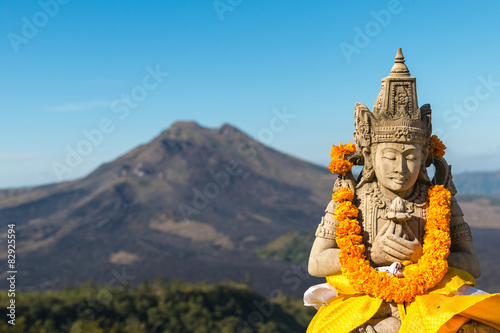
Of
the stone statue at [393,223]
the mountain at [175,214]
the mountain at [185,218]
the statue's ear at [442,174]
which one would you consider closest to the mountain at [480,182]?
the mountain at [175,214]

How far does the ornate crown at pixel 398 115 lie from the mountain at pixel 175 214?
134 ft

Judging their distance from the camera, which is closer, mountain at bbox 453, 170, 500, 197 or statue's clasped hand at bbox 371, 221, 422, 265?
statue's clasped hand at bbox 371, 221, 422, 265

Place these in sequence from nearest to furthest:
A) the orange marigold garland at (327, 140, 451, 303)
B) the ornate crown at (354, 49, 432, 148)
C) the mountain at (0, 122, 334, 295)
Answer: the orange marigold garland at (327, 140, 451, 303), the ornate crown at (354, 49, 432, 148), the mountain at (0, 122, 334, 295)

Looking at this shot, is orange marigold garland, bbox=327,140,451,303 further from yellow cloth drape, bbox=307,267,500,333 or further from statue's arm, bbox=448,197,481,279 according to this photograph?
statue's arm, bbox=448,197,481,279

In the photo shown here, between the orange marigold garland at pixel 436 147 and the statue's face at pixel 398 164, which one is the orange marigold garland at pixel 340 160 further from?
the orange marigold garland at pixel 436 147

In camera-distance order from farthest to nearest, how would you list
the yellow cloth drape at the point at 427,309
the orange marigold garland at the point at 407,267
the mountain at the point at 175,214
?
the mountain at the point at 175,214
the orange marigold garland at the point at 407,267
the yellow cloth drape at the point at 427,309

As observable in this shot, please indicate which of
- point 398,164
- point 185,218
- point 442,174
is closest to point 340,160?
point 398,164

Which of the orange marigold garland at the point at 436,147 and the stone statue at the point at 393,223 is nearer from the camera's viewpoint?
the stone statue at the point at 393,223

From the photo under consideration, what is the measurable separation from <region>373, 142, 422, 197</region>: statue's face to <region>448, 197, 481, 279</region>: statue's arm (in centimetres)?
62

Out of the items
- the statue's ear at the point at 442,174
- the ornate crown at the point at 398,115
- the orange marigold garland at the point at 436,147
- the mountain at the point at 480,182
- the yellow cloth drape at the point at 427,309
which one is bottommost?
the yellow cloth drape at the point at 427,309

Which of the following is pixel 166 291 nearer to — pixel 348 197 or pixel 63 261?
pixel 348 197

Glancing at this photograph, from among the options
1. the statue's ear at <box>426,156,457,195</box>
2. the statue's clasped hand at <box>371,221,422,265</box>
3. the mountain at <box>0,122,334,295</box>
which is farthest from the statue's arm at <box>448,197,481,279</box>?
the mountain at <box>0,122,334,295</box>

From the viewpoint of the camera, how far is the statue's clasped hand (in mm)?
5496

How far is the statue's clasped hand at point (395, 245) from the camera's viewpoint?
18.0 ft
